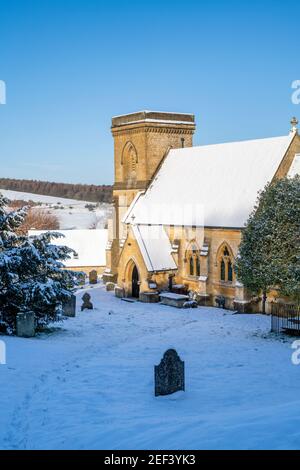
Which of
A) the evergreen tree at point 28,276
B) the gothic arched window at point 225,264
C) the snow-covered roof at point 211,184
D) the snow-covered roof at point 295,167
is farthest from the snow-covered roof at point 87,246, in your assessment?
the evergreen tree at point 28,276

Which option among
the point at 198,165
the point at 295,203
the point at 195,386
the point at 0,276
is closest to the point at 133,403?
the point at 195,386

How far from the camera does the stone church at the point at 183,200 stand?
32.5m

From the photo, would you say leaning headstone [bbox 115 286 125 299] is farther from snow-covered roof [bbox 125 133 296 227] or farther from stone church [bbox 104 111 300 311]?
snow-covered roof [bbox 125 133 296 227]

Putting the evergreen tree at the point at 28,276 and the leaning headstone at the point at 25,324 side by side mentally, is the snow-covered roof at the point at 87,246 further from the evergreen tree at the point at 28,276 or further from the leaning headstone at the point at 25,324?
the leaning headstone at the point at 25,324

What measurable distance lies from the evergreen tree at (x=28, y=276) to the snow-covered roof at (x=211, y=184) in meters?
12.8

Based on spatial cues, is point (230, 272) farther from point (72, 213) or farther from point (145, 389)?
point (72, 213)

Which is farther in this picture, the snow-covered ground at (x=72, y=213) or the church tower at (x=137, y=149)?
the snow-covered ground at (x=72, y=213)

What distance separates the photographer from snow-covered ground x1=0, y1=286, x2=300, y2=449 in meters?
10.4

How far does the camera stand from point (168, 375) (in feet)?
48.5

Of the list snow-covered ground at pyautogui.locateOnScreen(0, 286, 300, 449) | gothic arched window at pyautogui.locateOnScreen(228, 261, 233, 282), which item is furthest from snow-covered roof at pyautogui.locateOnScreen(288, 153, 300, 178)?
snow-covered ground at pyautogui.locateOnScreen(0, 286, 300, 449)

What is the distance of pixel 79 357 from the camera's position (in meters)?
19.0

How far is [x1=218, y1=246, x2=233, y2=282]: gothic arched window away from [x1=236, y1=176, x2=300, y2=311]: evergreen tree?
6.66 meters

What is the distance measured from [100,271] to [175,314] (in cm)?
2498

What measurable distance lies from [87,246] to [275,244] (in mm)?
33825
